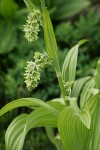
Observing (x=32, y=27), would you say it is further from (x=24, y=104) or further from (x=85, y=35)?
(x=85, y=35)

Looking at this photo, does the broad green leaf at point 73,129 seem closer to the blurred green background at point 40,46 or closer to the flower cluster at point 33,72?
the flower cluster at point 33,72

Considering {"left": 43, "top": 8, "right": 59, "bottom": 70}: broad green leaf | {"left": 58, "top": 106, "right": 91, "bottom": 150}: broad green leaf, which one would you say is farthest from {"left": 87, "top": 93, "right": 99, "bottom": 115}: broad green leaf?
{"left": 43, "top": 8, "right": 59, "bottom": 70}: broad green leaf

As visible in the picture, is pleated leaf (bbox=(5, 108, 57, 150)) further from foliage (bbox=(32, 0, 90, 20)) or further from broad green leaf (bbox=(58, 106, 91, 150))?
foliage (bbox=(32, 0, 90, 20))

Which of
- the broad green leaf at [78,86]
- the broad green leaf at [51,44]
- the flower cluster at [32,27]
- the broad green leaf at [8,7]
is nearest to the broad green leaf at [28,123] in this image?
the broad green leaf at [51,44]

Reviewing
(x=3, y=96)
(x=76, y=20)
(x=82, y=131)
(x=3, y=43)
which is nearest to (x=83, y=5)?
(x=76, y=20)

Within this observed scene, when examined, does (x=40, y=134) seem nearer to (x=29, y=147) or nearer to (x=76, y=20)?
(x=29, y=147)

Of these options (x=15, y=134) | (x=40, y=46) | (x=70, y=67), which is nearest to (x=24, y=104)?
(x=15, y=134)
